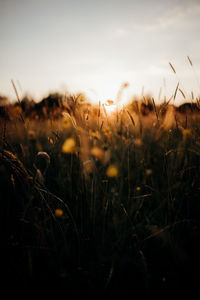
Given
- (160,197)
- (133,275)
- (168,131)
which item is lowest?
(133,275)

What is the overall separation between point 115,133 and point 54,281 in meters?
0.70

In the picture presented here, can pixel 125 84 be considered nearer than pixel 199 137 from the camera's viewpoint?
Yes

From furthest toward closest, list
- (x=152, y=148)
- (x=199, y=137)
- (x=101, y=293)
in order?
(x=152, y=148)
(x=199, y=137)
(x=101, y=293)

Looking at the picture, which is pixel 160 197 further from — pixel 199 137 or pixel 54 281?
pixel 54 281

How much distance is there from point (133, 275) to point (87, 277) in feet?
0.56

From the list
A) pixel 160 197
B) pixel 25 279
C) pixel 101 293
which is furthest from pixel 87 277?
pixel 160 197

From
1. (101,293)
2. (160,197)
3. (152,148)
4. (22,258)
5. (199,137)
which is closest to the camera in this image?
(101,293)

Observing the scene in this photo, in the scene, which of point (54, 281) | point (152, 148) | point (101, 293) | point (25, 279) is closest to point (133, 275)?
point (101, 293)

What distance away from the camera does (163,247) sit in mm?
732

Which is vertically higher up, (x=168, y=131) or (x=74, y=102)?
(x=74, y=102)

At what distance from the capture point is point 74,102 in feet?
3.01

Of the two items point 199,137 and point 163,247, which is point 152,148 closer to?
point 199,137

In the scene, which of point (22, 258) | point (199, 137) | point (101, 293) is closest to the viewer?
point (101, 293)

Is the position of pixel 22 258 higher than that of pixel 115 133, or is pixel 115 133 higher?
pixel 115 133
